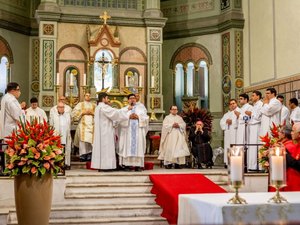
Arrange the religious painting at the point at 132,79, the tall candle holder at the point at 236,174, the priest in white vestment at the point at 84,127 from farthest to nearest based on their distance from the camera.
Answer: the religious painting at the point at 132,79, the priest in white vestment at the point at 84,127, the tall candle holder at the point at 236,174

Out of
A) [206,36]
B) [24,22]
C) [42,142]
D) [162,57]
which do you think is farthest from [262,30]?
[42,142]

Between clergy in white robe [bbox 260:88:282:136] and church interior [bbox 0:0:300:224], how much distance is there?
291cm

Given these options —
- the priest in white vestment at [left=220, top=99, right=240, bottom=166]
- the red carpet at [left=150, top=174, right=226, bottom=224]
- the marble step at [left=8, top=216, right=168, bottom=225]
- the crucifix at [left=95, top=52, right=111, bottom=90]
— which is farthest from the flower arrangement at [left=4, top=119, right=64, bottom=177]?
the crucifix at [left=95, top=52, right=111, bottom=90]

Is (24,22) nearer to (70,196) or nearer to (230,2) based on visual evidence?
(230,2)

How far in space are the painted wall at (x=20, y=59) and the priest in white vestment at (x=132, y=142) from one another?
260 inches

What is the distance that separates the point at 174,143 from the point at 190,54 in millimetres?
5853

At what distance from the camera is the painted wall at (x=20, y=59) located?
16609 millimetres

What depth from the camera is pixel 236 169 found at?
4.52 metres

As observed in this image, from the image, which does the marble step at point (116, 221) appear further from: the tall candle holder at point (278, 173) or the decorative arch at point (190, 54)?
the decorative arch at point (190, 54)

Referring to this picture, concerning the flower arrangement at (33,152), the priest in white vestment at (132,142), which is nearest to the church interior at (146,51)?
the priest in white vestment at (132,142)

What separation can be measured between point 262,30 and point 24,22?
7482 millimetres

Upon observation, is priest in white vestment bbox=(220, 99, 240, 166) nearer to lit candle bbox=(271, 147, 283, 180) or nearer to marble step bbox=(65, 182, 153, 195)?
marble step bbox=(65, 182, 153, 195)

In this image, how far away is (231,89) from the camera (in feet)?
52.7

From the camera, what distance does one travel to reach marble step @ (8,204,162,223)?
837 cm
